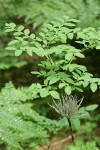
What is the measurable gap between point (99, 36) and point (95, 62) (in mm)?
2131

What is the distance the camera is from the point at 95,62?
3.87 meters

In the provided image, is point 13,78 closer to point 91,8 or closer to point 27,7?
point 27,7

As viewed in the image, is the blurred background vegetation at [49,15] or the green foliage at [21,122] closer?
the green foliage at [21,122]

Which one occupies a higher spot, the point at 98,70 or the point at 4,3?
the point at 4,3

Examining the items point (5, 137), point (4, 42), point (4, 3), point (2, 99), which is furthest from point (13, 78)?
point (5, 137)

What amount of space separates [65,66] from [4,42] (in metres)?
2.81

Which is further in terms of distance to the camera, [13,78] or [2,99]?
[13,78]

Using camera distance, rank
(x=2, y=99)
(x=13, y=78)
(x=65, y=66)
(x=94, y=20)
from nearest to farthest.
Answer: (x=65, y=66), (x=2, y=99), (x=94, y=20), (x=13, y=78)

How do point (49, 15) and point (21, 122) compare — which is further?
point (49, 15)

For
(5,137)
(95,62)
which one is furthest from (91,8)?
(5,137)

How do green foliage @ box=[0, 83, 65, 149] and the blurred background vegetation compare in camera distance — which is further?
the blurred background vegetation

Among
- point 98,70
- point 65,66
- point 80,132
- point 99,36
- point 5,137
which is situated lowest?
point 80,132

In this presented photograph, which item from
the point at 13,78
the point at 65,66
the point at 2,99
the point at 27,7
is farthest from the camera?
the point at 13,78

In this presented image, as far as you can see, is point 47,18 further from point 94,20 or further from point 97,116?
point 97,116
